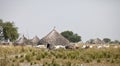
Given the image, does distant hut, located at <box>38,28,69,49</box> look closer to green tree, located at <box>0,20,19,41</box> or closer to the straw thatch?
the straw thatch

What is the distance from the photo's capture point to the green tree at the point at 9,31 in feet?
198

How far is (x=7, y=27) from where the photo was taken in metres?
60.7

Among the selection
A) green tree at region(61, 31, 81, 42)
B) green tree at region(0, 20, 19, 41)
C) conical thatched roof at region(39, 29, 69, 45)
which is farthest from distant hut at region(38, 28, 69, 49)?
green tree at region(61, 31, 81, 42)

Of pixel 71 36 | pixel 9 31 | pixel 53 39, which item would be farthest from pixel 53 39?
pixel 71 36

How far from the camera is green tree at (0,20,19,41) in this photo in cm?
6035

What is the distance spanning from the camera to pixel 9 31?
198 ft

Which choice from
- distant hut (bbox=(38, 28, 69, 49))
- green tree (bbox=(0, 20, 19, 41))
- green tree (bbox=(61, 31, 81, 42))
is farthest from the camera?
green tree (bbox=(61, 31, 81, 42))

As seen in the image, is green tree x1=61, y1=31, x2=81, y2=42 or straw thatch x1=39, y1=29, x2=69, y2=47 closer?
straw thatch x1=39, y1=29, x2=69, y2=47

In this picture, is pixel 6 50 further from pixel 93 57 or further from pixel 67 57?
pixel 93 57

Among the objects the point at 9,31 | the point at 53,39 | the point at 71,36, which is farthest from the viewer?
the point at 71,36

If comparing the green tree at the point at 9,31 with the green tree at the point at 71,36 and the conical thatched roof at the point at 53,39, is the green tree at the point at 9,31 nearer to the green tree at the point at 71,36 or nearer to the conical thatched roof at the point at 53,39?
the conical thatched roof at the point at 53,39

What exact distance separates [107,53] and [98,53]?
2.25 ft

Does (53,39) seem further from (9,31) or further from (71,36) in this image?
(71,36)

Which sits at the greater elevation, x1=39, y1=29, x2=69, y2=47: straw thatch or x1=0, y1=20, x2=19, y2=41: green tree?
x1=0, y1=20, x2=19, y2=41: green tree
